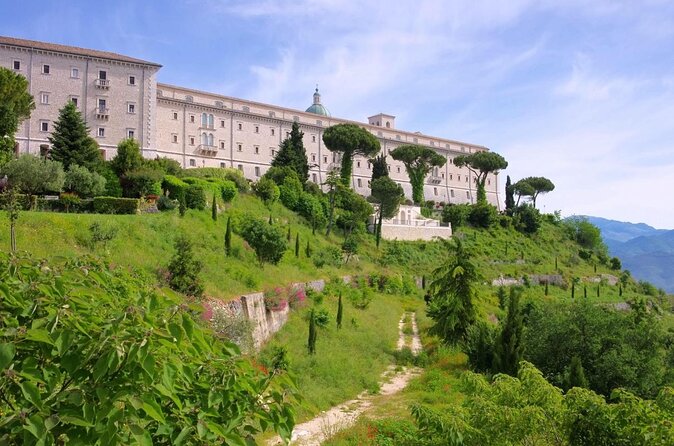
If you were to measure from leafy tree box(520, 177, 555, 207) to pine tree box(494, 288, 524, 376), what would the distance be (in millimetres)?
68348

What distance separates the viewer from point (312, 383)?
58.5 feet

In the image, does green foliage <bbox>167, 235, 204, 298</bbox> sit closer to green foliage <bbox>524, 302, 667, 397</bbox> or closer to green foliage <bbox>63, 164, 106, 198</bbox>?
green foliage <bbox>524, 302, 667, 397</bbox>

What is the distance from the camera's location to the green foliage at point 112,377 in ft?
9.50

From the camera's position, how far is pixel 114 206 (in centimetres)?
2938

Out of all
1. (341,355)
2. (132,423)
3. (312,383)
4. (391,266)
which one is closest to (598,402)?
(132,423)

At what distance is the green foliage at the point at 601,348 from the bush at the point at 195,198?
2022cm

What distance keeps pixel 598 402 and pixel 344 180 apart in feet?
160

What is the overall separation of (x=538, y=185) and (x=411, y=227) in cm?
3587

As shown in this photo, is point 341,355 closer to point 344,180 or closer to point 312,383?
point 312,383

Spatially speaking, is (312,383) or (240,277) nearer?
(312,383)

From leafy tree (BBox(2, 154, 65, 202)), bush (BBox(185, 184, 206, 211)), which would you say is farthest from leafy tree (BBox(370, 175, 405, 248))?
leafy tree (BBox(2, 154, 65, 202))

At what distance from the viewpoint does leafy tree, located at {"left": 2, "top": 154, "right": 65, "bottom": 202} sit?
29250 millimetres

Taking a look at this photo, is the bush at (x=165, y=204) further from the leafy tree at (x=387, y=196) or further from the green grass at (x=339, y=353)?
the leafy tree at (x=387, y=196)

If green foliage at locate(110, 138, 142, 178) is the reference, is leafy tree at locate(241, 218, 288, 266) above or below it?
below
